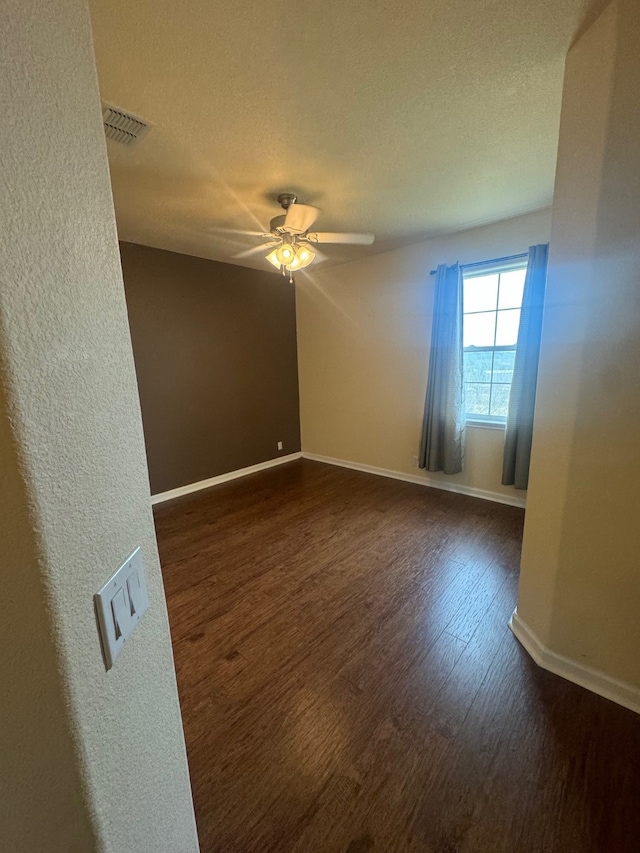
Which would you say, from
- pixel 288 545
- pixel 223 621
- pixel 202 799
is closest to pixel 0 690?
pixel 202 799

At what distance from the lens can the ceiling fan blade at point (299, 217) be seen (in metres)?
2.13

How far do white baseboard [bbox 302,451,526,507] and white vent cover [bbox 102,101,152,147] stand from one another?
349 cm

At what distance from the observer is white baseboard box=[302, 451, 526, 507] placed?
3.22 meters

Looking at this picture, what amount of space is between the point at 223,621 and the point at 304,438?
125 inches

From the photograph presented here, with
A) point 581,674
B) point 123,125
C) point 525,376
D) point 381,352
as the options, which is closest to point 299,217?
point 123,125

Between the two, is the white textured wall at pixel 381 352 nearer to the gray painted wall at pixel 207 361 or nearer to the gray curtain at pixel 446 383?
the gray curtain at pixel 446 383

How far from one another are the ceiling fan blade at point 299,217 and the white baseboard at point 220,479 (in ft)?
8.53

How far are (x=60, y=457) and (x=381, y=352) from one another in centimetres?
372

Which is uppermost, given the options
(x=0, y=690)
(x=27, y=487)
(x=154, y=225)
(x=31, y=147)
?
(x=154, y=225)

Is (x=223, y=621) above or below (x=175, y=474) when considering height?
below

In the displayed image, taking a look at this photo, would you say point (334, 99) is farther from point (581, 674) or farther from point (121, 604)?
point (581, 674)

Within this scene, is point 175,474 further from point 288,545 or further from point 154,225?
point 154,225

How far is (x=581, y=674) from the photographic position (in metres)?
1.46

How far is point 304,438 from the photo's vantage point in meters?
4.92
